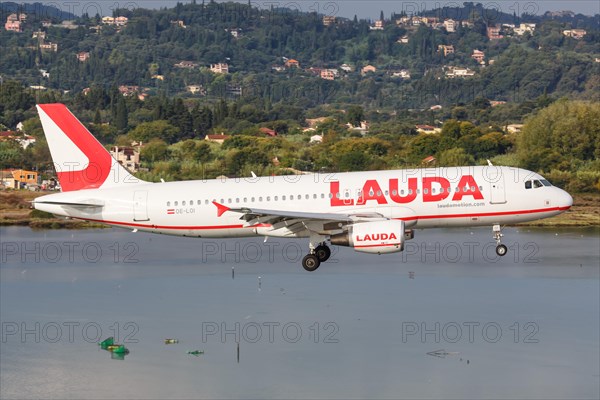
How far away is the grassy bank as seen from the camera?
7067 inches

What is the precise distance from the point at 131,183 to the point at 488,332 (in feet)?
159

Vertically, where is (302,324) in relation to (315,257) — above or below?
below

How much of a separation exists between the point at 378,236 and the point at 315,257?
18.0 ft

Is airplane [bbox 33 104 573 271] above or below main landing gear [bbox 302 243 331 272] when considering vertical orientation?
above

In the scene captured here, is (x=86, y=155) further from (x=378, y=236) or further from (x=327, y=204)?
(x=378, y=236)

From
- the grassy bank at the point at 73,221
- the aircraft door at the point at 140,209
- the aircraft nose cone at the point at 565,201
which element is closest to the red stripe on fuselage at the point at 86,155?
the aircraft door at the point at 140,209

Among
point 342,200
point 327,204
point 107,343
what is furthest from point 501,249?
point 107,343

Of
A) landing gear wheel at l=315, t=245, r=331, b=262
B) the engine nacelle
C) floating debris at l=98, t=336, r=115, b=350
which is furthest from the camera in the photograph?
floating debris at l=98, t=336, r=115, b=350

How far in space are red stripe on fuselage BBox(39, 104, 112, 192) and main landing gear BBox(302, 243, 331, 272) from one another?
50.5ft

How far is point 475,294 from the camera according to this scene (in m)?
133

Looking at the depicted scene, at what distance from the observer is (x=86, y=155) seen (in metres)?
83.2

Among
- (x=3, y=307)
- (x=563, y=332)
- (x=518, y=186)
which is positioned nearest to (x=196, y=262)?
(x=3, y=307)

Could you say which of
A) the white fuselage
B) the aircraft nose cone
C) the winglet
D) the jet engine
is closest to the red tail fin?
the white fuselage

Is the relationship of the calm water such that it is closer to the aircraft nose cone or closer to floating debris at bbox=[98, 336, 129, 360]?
floating debris at bbox=[98, 336, 129, 360]
